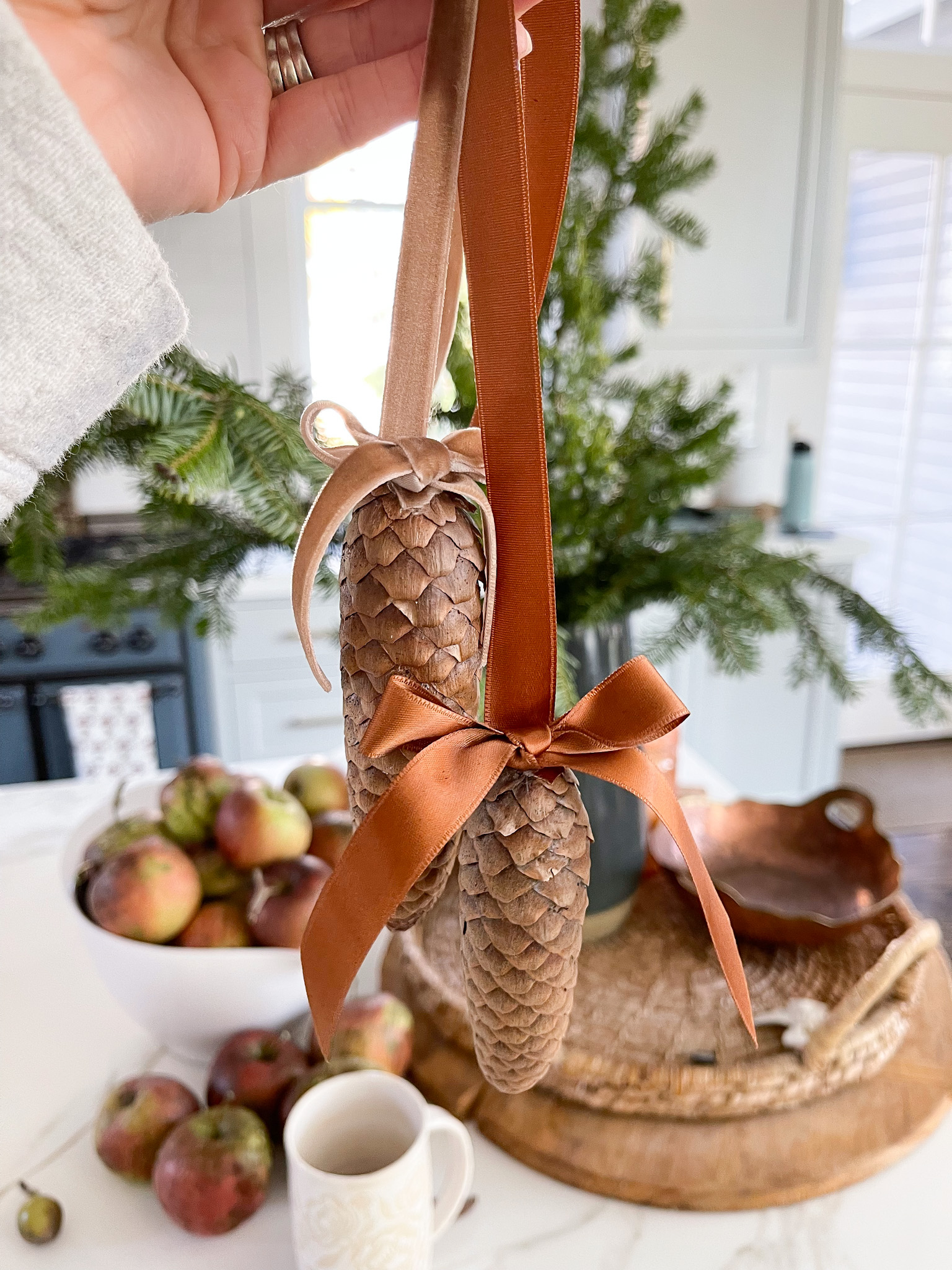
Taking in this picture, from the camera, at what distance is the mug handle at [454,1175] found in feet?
1.70

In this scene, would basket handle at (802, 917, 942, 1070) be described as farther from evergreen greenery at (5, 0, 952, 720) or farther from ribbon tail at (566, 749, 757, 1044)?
ribbon tail at (566, 749, 757, 1044)

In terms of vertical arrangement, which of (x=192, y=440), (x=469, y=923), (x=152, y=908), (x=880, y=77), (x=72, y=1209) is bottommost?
(x=72, y=1209)

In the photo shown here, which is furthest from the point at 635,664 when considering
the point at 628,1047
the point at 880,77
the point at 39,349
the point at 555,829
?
the point at 880,77

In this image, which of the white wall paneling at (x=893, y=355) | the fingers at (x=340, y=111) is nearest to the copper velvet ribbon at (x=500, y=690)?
the fingers at (x=340, y=111)

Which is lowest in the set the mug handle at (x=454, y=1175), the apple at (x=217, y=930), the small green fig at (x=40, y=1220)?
the small green fig at (x=40, y=1220)

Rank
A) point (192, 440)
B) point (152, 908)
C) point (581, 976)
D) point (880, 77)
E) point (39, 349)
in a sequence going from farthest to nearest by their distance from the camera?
point (880, 77), point (581, 976), point (152, 908), point (192, 440), point (39, 349)

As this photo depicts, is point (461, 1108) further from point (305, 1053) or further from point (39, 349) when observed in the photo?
point (39, 349)

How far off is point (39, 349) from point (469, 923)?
0.68 ft

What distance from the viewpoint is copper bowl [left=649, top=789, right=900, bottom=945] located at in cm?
84

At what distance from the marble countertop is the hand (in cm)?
56

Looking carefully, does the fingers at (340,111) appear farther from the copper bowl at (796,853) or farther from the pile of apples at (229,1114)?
the copper bowl at (796,853)

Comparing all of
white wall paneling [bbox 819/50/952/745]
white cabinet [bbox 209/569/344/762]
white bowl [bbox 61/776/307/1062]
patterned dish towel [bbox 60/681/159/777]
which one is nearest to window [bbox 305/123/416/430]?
white cabinet [bbox 209/569/344/762]

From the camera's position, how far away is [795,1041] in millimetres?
625

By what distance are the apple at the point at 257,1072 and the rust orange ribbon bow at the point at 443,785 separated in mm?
366
